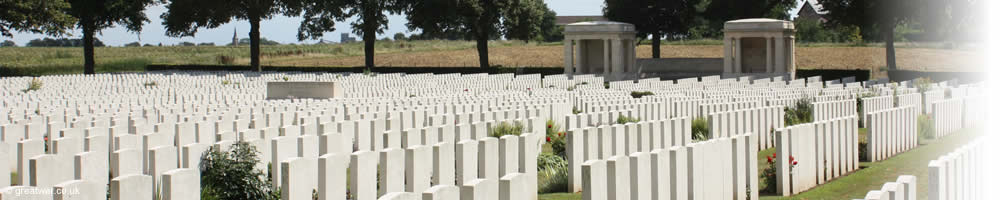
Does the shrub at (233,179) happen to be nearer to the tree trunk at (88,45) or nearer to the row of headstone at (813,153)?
the row of headstone at (813,153)

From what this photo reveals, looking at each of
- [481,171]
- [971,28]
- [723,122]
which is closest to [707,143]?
[481,171]

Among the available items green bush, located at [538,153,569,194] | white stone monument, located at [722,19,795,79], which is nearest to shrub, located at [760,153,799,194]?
green bush, located at [538,153,569,194]


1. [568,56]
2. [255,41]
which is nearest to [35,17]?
[255,41]

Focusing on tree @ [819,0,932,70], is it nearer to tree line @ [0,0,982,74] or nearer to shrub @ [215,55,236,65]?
tree line @ [0,0,982,74]

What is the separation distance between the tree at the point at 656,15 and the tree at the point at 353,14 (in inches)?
495

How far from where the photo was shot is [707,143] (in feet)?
24.3

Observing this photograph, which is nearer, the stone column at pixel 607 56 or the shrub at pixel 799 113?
the shrub at pixel 799 113

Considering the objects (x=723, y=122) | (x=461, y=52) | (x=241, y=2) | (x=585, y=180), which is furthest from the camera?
(x=461, y=52)

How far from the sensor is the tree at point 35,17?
37.3 metres

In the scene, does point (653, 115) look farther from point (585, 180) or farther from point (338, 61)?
point (338, 61)

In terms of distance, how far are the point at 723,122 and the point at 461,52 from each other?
58.7 meters

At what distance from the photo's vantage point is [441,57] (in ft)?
213

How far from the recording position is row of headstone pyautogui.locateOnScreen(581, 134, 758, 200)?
19.7 feet

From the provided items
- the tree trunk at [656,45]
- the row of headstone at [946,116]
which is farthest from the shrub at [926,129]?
the tree trunk at [656,45]
